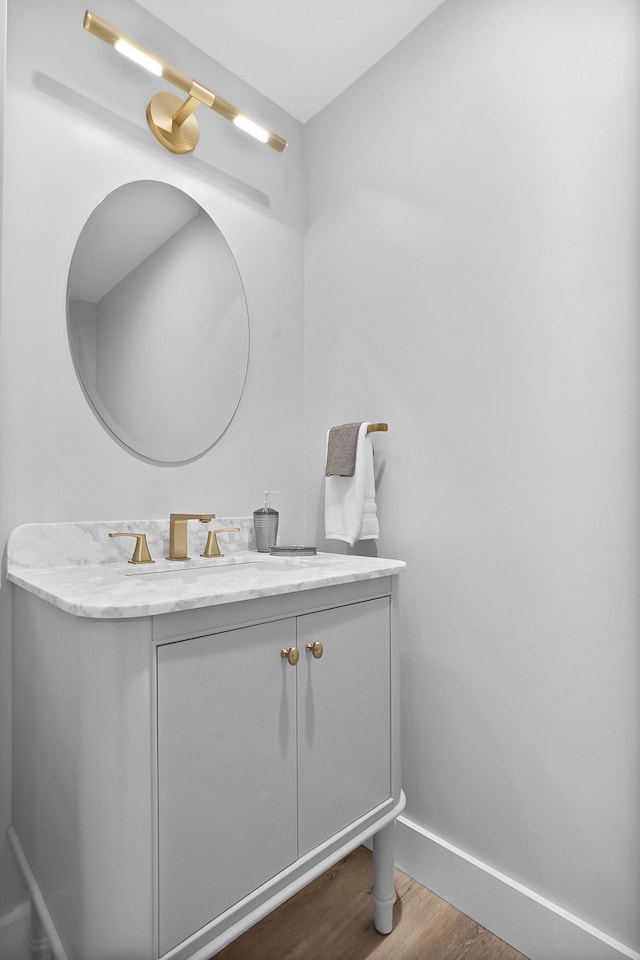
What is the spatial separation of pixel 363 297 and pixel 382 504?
0.67 m

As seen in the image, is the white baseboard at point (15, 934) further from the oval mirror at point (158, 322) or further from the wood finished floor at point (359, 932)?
the oval mirror at point (158, 322)

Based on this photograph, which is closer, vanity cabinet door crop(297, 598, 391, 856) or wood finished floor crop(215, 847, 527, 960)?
vanity cabinet door crop(297, 598, 391, 856)

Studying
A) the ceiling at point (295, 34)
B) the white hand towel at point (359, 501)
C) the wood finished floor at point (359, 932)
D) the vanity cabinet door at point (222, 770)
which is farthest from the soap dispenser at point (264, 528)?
the ceiling at point (295, 34)

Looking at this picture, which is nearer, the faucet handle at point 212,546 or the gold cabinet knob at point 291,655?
the gold cabinet knob at point 291,655

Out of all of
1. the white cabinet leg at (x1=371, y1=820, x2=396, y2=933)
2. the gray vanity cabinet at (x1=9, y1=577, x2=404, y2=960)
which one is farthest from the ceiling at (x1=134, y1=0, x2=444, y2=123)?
the white cabinet leg at (x1=371, y1=820, x2=396, y2=933)

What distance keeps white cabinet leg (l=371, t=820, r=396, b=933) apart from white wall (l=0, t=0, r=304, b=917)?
2.75 feet

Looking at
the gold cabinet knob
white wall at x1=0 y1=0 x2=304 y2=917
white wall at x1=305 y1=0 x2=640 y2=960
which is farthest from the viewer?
white wall at x1=0 y1=0 x2=304 y2=917

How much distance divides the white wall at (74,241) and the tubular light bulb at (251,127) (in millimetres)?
143

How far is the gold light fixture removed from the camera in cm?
131

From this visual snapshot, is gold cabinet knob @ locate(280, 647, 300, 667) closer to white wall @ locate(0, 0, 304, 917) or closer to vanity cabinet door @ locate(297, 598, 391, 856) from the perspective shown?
vanity cabinet door @ locate(297, 598, 391, 856)

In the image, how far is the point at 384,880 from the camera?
4.27 feet

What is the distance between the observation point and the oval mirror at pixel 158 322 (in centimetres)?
139

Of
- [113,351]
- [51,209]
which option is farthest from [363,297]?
[51,209]

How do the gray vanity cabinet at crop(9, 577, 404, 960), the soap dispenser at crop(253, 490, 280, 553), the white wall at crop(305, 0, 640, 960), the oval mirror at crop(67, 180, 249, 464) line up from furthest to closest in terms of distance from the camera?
the soap dispenser at crop(253, 490, 280, 553)
the oval mirror at crop(67, 180, 249, 464)
the white wall at crop(305, 0, 640, 960)
the gray vanity cabinet at crop(9, 577, 404, 960)
